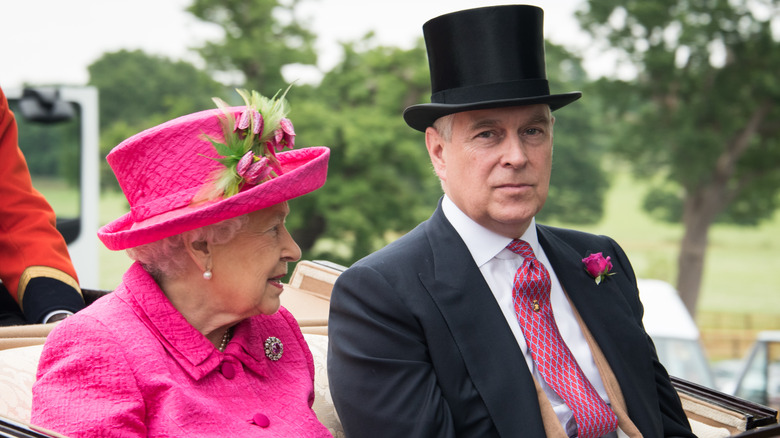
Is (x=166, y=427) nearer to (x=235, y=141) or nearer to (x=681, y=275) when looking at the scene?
(x=235, y=141)

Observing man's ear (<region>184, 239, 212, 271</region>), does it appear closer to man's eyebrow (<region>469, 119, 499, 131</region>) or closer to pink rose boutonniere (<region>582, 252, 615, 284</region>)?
man's eyebrow (<region>469, 119, 499, 131</region>)

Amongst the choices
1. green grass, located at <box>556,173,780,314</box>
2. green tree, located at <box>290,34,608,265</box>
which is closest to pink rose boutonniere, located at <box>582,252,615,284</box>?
green tree, located at <box>290,34,608,265</box>

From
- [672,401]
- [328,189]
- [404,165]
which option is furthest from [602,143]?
[672,401]

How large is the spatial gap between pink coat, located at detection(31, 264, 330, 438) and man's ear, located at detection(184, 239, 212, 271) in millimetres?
108

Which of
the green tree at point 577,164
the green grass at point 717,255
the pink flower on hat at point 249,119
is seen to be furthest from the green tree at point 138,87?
the pink flower on hat at point 249,119

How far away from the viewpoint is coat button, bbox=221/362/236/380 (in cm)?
198

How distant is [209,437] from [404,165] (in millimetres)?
11765

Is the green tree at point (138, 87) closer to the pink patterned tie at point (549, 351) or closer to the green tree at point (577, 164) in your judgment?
the green tree at point (577, 164)

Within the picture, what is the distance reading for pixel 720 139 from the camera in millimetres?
13680

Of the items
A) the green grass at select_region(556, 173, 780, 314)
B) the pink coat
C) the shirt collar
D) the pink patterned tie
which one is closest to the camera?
the pink coat

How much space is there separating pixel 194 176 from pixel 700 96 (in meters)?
13.2

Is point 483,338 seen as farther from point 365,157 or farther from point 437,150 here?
point 365,157

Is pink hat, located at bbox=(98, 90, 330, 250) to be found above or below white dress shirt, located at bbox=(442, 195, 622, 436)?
above

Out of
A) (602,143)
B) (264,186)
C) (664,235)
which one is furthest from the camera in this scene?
(664,235)
